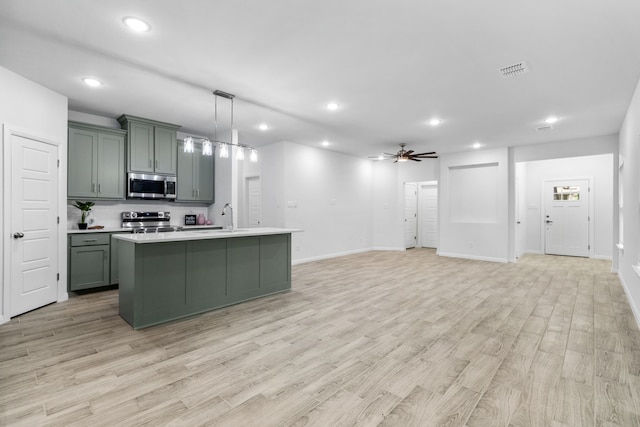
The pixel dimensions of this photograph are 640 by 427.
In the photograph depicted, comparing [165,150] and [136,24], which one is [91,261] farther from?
[136,24]

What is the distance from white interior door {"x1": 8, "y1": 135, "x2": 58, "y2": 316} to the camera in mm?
3551

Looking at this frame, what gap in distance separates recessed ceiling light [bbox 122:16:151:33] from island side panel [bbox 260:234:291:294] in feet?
8.72

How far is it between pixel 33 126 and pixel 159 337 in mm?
3133

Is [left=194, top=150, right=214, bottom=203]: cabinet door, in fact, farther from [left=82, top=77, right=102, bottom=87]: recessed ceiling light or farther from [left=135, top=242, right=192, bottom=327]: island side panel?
[left=135, top=242, right=192, bottom=327]: island side panel

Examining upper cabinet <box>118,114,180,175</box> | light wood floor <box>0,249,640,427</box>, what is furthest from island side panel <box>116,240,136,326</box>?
upper cabinet <box>118,114,180,175</box>

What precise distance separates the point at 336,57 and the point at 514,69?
77.7 inches

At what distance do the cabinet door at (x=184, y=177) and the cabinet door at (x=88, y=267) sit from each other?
5.42 feet

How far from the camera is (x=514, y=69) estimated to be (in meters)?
3.35

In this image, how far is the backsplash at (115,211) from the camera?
4.95 m

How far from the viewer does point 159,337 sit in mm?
2971

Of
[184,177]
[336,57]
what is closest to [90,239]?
[184,177]

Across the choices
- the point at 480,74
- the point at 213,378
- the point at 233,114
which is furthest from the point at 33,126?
the point at 480,74

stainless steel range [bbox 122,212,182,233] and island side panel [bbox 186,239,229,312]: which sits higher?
stainless steel range [bbox 122,212,182,233]

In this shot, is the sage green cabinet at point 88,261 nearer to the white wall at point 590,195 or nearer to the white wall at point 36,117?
the white wall at point 36,117
